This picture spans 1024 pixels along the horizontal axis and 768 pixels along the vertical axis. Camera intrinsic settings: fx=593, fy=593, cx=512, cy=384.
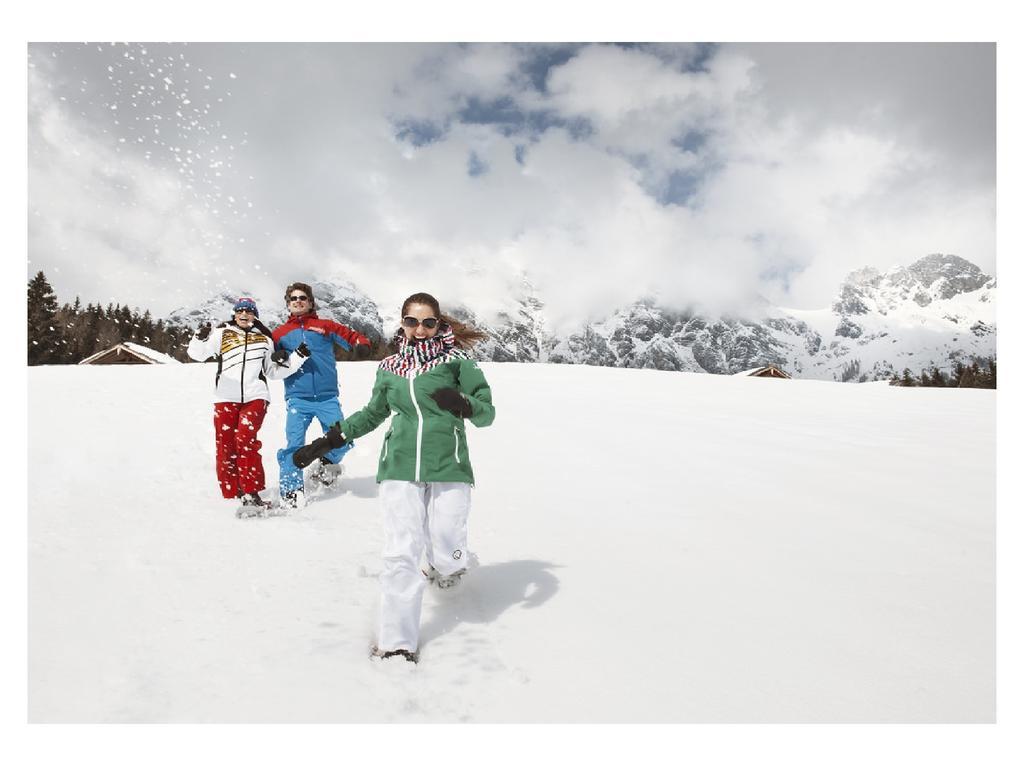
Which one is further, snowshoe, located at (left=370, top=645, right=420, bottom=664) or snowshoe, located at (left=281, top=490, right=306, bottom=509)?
snowshoe, located at (left=281, top=490, right=306, bottom=509)

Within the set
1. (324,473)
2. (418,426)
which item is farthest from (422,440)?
(324,473)

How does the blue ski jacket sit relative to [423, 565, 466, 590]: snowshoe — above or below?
above

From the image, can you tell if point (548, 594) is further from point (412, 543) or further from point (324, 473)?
point (324, 473)

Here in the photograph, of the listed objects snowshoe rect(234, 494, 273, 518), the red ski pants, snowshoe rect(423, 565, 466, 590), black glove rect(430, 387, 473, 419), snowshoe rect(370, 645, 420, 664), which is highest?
black glove rect(430, 387, 473, 419)

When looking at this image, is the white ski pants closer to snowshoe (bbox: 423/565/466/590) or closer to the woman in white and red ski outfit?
snowshoe (bbox: 423/565/466/590)

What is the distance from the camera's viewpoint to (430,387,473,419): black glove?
11.0 feet

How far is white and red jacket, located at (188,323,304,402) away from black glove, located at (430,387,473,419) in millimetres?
2841

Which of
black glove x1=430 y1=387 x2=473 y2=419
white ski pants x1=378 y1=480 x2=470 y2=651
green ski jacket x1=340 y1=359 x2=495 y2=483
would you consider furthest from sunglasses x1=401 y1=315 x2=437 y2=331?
white ski pants x1=378 y1=480 x2=470 y2=651

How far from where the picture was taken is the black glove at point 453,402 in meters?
3.34

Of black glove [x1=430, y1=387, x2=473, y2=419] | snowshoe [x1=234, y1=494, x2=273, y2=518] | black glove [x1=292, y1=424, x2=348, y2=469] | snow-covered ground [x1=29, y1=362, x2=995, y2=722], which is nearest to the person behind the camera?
snow-covered ground [x1=29, y1=362, x2=995, y2=722]

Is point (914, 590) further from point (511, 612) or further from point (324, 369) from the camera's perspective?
point (324, 369)

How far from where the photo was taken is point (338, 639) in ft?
10.7

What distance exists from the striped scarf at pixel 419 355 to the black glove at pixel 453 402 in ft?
0.72
